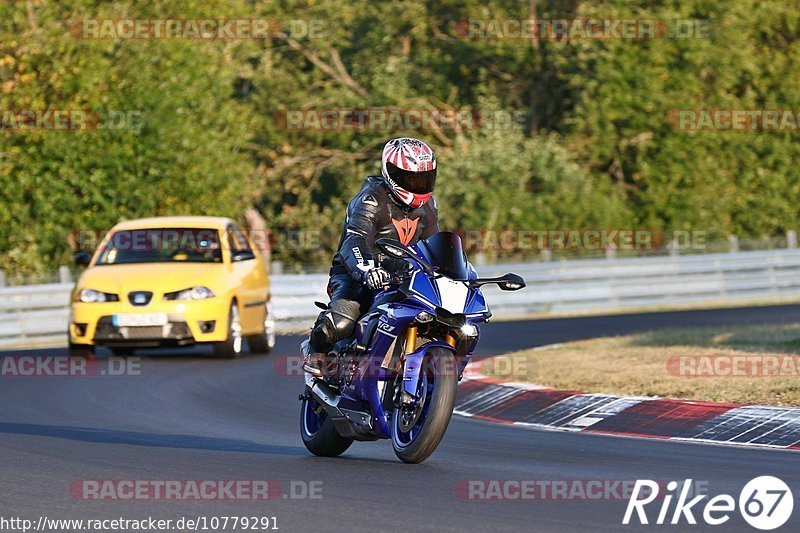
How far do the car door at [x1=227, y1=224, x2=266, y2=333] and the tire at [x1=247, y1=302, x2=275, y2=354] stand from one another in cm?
12

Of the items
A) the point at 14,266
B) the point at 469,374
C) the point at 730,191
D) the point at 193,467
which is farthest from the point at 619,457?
the point at 730,191

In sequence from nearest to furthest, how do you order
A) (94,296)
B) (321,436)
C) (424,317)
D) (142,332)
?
1. (424,317)
2. (321,436)
3. (142,332)
4. (94,296)

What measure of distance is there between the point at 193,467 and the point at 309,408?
117 centimetres

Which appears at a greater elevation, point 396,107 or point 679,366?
point 679,366

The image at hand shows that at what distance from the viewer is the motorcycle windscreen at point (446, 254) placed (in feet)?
31.1

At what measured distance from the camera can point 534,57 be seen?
40.5m

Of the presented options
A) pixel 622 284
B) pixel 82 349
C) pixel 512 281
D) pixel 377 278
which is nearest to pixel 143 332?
pixel 82 349

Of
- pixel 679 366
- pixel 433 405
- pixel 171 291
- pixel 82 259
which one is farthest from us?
pixel 82 259

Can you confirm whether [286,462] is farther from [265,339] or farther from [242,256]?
[265,339]

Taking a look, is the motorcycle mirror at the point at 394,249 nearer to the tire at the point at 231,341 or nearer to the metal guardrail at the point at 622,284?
the tire at the point at 231,341

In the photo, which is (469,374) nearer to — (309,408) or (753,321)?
(309,408)

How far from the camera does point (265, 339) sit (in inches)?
813

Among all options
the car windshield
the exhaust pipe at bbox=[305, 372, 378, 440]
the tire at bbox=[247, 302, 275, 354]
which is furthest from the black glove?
the tire at bbox=[247, 302, 275, 354]

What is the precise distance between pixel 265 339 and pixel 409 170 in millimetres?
10917
